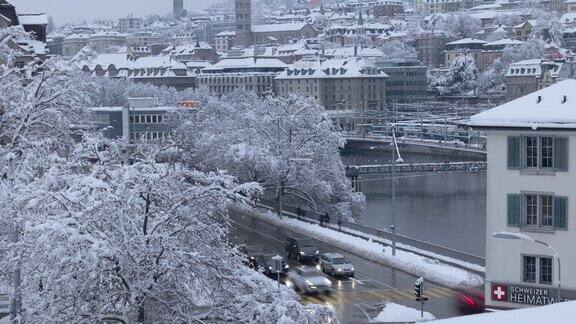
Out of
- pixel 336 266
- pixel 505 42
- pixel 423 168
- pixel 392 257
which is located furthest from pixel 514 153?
pixel 505 42

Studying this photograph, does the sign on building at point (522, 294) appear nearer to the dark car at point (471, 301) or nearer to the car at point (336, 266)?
the dark car at point (471, 301)

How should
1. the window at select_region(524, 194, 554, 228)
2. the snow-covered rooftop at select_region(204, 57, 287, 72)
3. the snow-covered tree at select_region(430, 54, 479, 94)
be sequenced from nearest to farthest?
1. the window at select_region(524, 194, 554, 228)
2. the snow-covered rooftop at select_region(204, 57, 287, 72)
3. the snow-covered tree at select_region(430, 54, 479, 94)

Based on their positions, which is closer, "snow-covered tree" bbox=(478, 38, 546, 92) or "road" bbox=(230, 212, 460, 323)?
"road" bbox=(230, 212, 460, 323)

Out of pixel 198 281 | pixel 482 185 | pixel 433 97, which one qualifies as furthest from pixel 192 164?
pixel 433 97

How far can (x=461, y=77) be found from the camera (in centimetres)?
17375

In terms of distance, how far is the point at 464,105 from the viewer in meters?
162

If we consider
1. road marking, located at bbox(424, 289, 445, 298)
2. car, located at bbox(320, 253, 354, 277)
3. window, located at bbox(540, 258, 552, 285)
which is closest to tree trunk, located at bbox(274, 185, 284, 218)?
car, located at bbox(320, 253, 354, 277)

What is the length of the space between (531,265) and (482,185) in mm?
61327

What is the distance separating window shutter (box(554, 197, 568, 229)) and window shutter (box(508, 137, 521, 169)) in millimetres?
1428

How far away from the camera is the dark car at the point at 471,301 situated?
30797 millimetres

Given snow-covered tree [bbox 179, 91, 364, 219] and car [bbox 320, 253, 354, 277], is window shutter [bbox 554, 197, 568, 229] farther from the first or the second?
snow-covered tree [bbox 179, 91, 364, 219]

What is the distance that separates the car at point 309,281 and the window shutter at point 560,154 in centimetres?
1017

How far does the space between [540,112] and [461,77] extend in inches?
5897

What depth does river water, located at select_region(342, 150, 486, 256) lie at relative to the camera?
57750 mm
